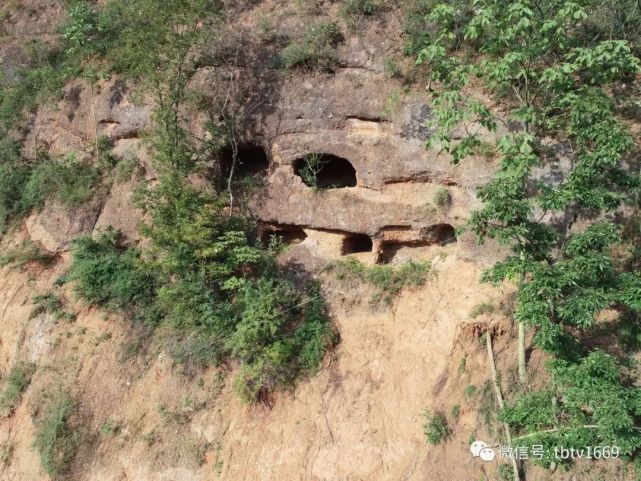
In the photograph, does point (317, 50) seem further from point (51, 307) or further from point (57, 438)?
point (57, 438)

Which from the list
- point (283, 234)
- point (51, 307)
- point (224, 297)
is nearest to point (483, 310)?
point (283, 234)

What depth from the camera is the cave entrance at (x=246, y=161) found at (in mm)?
11398

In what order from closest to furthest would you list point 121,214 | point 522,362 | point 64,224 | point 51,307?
point 522,362 → point 51,307 → point 121,214 → point 64,224

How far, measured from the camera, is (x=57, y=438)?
9.60 metres

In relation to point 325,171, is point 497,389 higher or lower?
lower

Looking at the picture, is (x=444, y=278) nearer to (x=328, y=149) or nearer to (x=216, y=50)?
(x=328, y=149)

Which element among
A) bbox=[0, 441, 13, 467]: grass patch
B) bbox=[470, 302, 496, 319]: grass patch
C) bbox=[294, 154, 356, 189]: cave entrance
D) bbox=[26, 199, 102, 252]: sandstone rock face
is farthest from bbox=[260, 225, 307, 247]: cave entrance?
bbox=[0, 441, 13, 467]: grass patch

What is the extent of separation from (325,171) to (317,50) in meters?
2.61

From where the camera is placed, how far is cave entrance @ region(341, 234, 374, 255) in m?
10.6

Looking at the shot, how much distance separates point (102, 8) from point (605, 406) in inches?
572

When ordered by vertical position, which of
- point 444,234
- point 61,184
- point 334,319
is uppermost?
point 444,234

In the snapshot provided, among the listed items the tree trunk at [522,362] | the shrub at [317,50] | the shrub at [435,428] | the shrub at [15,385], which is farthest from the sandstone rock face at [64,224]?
the tree trunk at [522,362]

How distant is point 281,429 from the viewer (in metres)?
8.98

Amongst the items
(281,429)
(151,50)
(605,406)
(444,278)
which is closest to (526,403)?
(605,406)
